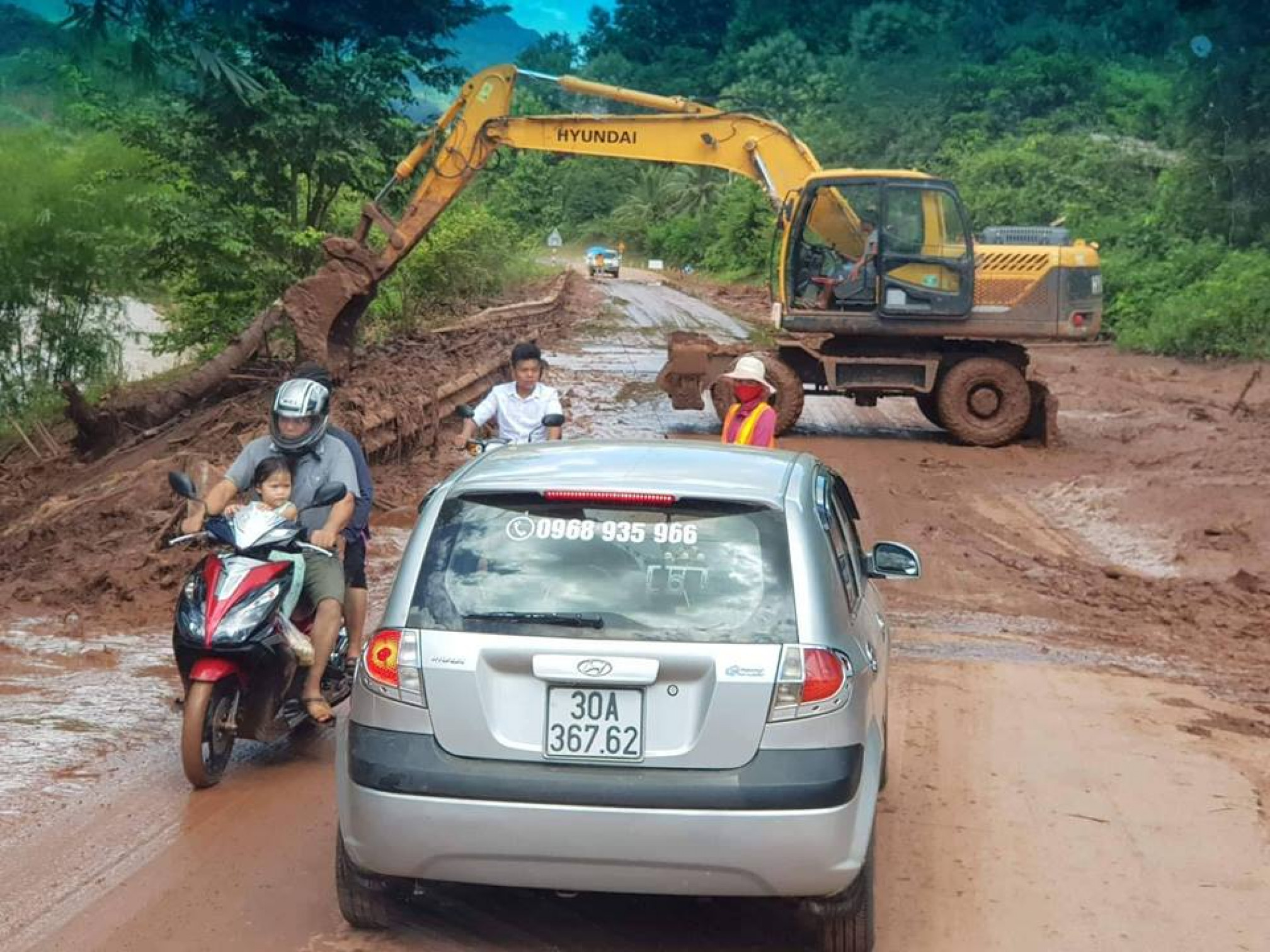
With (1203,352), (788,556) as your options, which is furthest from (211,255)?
(788,556)

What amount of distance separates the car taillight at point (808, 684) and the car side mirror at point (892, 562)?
1.80 metres

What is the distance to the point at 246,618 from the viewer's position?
7074mm

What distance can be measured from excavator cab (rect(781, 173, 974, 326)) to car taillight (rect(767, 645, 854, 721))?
15.4 metres

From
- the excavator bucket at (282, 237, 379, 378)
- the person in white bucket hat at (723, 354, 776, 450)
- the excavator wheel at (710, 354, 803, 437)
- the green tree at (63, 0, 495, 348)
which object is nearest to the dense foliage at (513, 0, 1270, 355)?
the excavator wheel at (710, 354, 803, 437)

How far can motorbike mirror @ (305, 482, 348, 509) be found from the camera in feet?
24.3

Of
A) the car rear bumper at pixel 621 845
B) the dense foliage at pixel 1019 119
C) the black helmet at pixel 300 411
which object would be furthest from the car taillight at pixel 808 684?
the dense foliage at pixel 1019 119

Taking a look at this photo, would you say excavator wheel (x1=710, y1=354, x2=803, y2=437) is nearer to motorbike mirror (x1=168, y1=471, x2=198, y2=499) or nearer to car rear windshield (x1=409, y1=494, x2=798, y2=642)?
motorbike mirror (x1=168, y1=471, x2=198, y2=499)

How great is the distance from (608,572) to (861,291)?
15.6 m

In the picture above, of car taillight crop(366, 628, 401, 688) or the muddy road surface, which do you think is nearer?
car taillight crop(366, 628, 401, 688)

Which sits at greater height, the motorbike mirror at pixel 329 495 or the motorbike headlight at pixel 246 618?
the motorbike mirror at pixel 329 495

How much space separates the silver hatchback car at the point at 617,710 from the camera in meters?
5.05

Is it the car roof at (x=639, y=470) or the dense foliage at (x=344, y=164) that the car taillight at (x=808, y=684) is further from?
the dense foliage at (x=344, y=164)

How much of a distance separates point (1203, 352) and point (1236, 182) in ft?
23.2

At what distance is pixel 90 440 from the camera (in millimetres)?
20047
